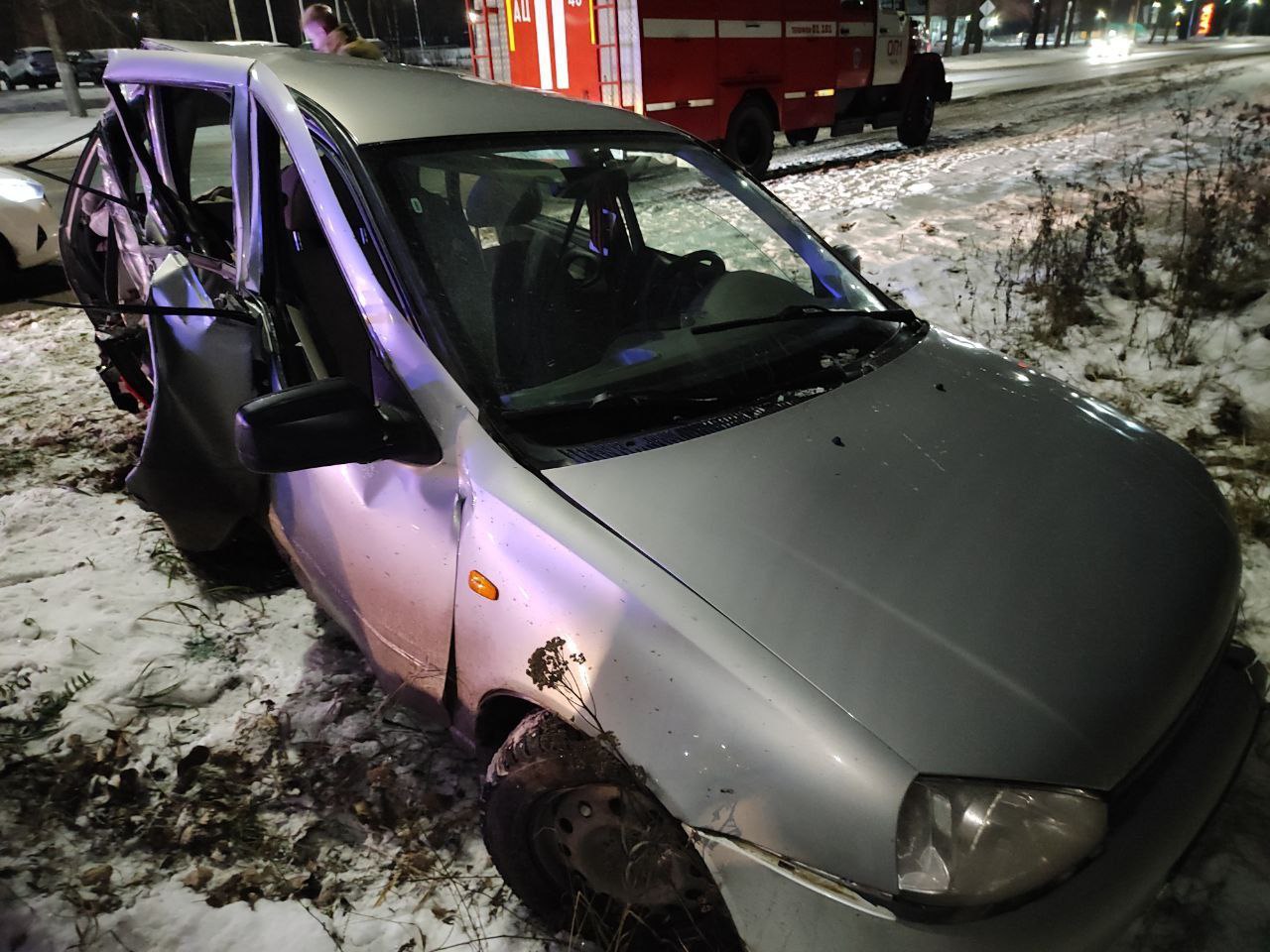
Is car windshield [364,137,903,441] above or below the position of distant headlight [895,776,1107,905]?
above

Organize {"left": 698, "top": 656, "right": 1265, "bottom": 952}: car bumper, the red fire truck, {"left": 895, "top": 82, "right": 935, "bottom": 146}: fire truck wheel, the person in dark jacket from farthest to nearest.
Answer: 1. {"left": 895, "top": 82, "right": 935, "bottom": 146}: fire truck wheel
2. the red fire truck
3. the person in dark jacket
4. {"left": 698, "top": 656, "right": 1265, "bottom": 952}: car bumper

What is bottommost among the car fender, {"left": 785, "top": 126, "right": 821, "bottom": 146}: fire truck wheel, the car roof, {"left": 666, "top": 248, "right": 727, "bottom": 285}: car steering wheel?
the car fender

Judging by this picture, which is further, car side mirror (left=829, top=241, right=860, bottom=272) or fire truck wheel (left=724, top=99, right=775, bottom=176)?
fire truck wheel (left=724, top=99, right=775, bottom=176)

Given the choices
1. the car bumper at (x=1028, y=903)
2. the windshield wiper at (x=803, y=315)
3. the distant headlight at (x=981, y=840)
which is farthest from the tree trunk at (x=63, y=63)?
the distant headlight at (x=981, y=840)

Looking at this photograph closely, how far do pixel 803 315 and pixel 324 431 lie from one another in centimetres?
133

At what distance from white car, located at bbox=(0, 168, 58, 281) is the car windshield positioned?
6.17 metres

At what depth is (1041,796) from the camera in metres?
1.31

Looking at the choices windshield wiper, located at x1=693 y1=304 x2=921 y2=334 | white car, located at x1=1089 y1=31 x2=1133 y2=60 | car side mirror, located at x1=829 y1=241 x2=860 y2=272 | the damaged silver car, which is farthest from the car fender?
white car, located at x1=1089 y1=31 x2=1133 y2=60

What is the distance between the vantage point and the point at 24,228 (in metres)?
6.50

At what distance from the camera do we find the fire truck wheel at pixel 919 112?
11852 mm

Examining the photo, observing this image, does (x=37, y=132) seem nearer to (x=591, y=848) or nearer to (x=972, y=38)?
(x=591, y=848)

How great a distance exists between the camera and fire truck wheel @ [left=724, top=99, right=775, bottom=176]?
32.4ft

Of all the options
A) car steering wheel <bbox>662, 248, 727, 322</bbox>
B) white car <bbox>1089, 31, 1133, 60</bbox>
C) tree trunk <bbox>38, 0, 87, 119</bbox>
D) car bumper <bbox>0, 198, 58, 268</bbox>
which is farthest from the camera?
white car <bbox>1089, 31, 1133, 60</bbox>

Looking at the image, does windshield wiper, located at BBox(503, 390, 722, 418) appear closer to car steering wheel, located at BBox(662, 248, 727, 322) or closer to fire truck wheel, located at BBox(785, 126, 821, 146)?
car steering wheel, located at BBox(662, 248, 727, 322)
